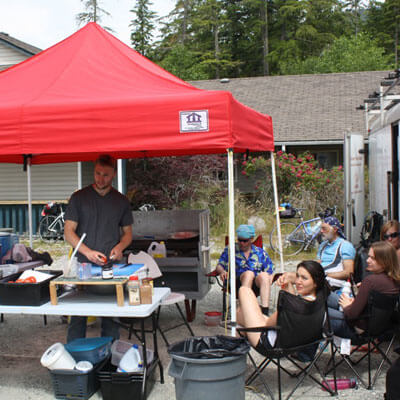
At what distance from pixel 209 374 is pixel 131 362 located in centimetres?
76

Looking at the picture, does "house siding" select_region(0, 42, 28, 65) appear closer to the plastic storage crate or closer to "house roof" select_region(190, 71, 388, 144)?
"house roof" select_region(190, 71, 388, 144)

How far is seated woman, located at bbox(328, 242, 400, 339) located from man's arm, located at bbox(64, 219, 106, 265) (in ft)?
6.03

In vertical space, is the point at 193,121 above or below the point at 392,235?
above

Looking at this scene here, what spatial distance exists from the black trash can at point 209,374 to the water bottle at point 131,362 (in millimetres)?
474

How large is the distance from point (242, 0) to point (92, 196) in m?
31.1

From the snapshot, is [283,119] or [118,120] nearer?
[118,120]

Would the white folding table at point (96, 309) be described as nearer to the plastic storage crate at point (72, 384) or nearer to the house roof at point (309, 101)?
the plastic storage crate at point (72, 384)

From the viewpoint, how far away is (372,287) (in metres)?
3.90

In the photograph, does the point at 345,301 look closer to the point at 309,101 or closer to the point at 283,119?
the point at 283,119

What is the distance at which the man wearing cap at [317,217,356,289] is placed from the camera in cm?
509

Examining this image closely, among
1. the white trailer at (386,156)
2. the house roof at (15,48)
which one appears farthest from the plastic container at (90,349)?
the house roof at (15,48)

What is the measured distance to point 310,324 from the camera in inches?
145

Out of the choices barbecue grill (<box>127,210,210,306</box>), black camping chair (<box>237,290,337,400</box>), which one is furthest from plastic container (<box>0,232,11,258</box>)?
black camping chair (<box>237,290,337,400</box>)

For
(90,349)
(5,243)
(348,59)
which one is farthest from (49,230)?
(348,59)
